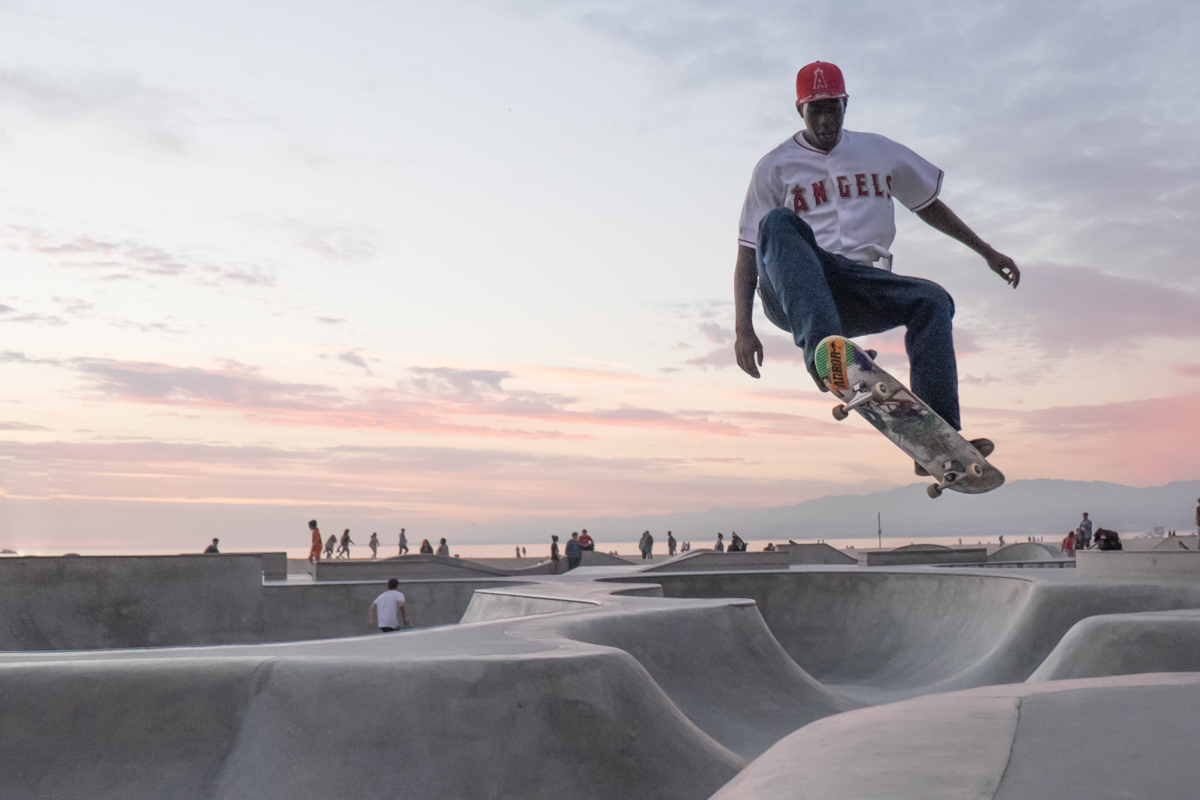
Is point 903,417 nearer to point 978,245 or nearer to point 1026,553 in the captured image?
point 978,245

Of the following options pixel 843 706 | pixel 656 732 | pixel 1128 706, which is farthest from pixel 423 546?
pixel 1128 706

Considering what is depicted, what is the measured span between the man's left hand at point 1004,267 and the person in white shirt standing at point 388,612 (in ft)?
34.9

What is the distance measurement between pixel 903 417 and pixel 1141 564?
11.0 meters

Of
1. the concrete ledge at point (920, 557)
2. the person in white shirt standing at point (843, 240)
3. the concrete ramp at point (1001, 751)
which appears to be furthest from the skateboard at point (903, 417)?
the concrete ledge at point (920, 557)

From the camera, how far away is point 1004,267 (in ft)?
18.1

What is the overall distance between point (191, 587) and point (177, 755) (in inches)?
507

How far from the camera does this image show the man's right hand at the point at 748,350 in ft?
17.6

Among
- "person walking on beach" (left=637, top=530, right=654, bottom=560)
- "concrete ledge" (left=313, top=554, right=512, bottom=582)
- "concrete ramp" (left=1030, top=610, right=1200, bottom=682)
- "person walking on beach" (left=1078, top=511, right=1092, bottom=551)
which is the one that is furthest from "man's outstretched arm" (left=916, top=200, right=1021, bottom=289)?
"person walking on beach" (left=637, top=530, right=654, bottom=560)

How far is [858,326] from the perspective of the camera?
5.21 m

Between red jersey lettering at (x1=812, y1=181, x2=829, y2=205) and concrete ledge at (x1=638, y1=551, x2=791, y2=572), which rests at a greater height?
red jersey lettering at (x1=812, y1=181, x2=829, y2=205)

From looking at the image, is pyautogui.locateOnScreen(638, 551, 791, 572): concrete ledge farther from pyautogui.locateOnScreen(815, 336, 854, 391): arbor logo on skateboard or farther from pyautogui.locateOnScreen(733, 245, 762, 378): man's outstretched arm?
pyautogui.locateOnScreen(815, 336, 854, 391): arbor logo on skateboard

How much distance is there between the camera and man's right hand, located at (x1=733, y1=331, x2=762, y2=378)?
5.37 metres

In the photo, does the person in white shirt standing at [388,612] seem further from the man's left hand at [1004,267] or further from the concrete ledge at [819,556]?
the concrete ledge at [819,556]

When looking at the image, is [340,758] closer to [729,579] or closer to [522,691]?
[522,691]
